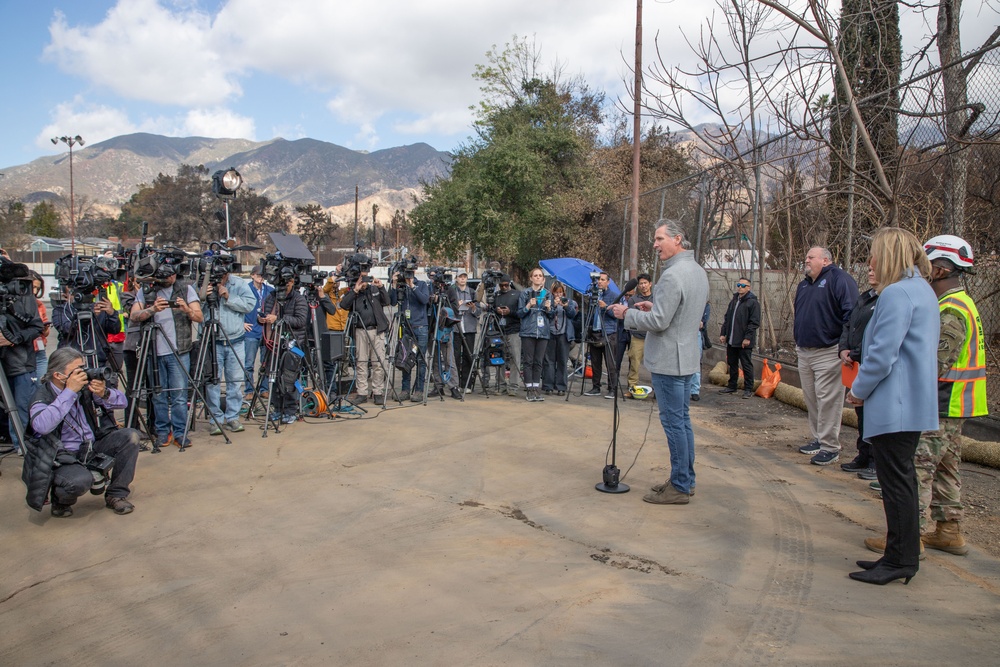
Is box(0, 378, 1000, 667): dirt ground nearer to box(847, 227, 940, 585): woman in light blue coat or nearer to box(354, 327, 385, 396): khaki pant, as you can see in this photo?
box(847, 227, 940, 585): woman in light blue coat

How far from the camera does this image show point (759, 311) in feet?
32.4

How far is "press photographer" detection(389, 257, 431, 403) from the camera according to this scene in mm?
8867

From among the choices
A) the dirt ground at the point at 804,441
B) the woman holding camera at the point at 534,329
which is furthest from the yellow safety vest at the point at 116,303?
the dirt ground at the point at 804,441

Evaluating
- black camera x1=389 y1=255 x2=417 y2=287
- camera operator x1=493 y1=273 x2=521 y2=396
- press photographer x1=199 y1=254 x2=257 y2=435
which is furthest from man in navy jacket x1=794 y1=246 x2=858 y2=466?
press photographer x1=199 y1=254 x2=257 y2=435

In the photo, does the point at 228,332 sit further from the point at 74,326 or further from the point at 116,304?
the point at 116,304

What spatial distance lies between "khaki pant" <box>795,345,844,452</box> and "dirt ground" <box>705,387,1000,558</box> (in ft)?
0.85

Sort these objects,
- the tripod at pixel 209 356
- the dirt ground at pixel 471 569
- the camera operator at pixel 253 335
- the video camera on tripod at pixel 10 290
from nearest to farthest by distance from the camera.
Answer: the dirt ground at pixel 471 569, the video camera on tripod at pixel 10 290, the tripod at pixel 209 356, the camera operator at pixel 253 335

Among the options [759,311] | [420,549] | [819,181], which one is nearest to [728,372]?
[759,311]

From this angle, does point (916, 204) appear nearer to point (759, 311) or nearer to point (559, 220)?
point (759, 311)

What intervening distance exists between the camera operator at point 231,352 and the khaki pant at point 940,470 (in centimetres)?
618

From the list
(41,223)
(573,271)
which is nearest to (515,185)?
(573,271)

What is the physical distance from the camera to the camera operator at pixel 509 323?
31.7 ft

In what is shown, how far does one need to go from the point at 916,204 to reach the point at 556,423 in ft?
17.7

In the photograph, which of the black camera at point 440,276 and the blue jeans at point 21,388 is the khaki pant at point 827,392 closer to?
the black camera at point 440,276
